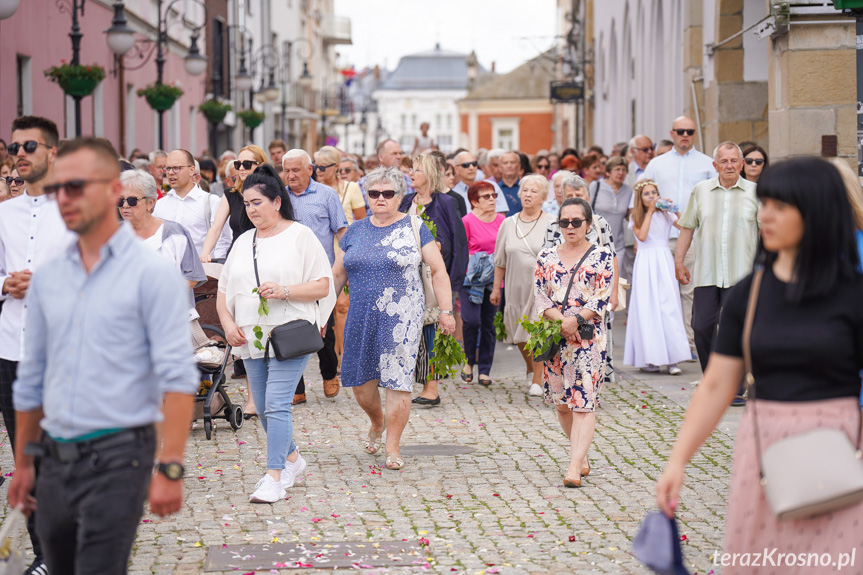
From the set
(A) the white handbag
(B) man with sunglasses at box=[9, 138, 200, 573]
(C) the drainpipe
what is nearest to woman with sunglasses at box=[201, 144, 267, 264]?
(B) man with sunglasses at box=[9, 138, 200, 573]

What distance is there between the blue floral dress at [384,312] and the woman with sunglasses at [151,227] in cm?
100

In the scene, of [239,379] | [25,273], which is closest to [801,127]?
[239,379]

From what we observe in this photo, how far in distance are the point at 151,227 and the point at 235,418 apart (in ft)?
6.94

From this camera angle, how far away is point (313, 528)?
6.54 metres

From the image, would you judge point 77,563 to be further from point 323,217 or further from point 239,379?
point 239,379

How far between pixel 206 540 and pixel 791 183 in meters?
3.69

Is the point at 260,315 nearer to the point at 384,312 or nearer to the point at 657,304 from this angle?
the point at 384,312

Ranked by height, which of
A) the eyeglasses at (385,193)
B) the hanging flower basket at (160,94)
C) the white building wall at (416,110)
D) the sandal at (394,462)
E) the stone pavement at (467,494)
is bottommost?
the stone pavement at (467,494)

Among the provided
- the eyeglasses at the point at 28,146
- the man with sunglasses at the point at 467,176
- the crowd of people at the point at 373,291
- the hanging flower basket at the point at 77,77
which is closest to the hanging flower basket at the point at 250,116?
the crowd of people at the point at 373,291

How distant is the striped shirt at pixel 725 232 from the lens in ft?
32.2

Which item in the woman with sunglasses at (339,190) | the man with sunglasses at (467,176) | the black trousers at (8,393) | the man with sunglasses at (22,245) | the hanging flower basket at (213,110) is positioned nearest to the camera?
the man with sunglasses at (22,245)

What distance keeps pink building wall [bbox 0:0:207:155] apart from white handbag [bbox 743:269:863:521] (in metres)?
16.2

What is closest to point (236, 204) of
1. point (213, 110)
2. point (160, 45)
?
point (160, 45)

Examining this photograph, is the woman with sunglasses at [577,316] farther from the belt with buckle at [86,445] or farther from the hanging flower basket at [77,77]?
the hanging flower basket at [77,77]
